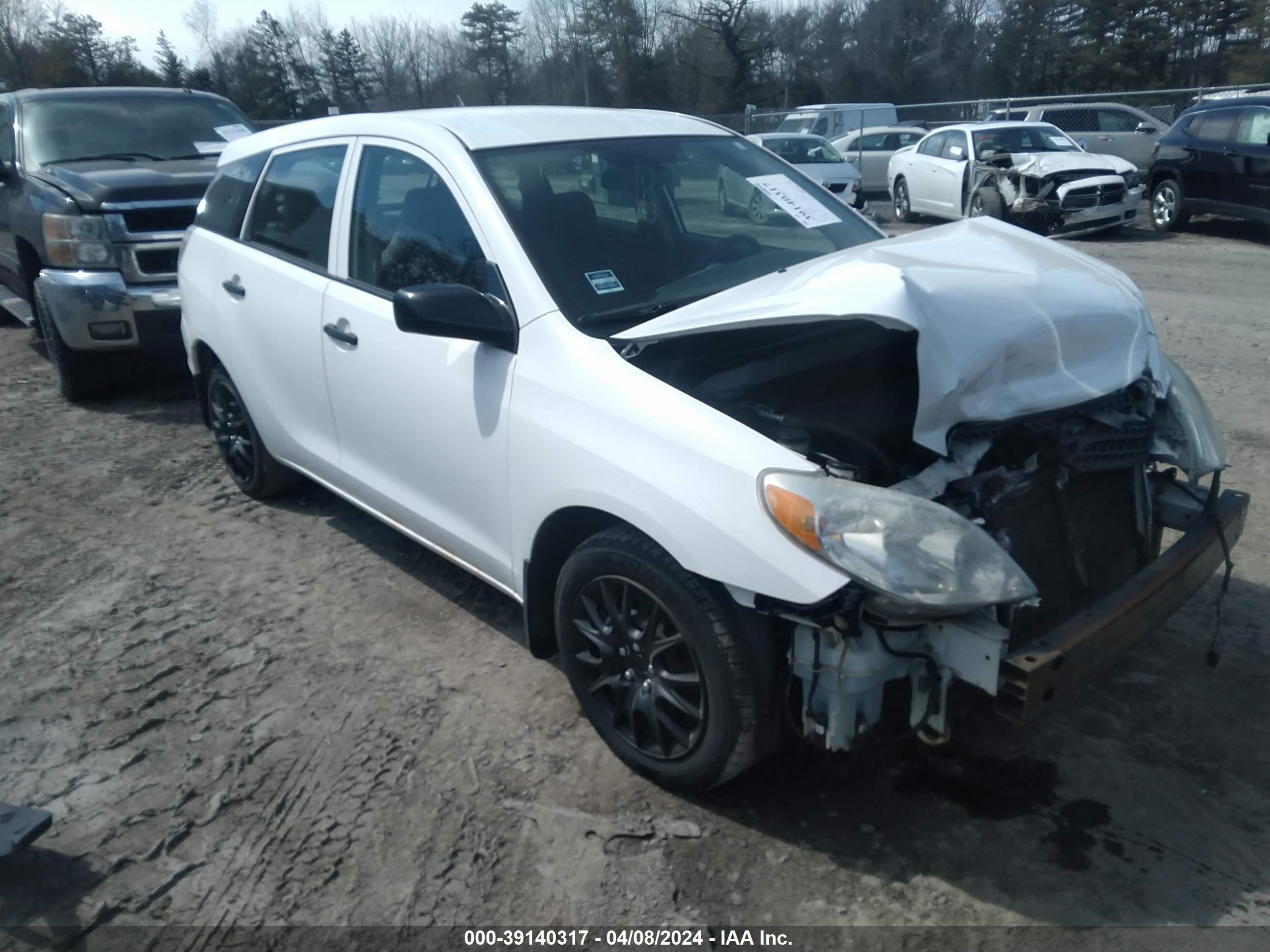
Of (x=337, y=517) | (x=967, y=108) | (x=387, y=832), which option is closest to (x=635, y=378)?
(x=387, y=832)

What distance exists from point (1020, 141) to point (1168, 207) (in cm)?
245

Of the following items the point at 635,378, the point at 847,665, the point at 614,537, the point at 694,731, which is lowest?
the point at 694,731

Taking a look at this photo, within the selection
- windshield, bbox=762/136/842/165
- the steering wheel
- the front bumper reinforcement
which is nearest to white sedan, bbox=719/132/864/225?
windshield, bbox=762/136/842/165

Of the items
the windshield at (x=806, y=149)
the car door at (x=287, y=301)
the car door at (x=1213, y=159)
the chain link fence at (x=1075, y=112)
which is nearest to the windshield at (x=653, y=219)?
the car door at (x=287, y=301)

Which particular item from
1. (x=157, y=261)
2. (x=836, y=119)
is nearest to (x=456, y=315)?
(x=157, y=261)

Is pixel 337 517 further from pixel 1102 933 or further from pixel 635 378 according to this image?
pixel 1102 933

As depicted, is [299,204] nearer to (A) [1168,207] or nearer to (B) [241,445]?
(B) [241,445]

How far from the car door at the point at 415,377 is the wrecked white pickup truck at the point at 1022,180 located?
11.3m

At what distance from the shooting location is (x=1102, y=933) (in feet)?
8.19

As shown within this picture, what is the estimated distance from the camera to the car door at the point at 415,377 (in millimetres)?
3383

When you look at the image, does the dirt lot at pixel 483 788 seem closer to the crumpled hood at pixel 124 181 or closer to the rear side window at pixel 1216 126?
the crumpled hood at pixel 124 181

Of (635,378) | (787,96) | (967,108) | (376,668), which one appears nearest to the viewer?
(635,378)

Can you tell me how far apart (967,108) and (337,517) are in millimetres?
25412

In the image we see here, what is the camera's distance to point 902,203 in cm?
1869
